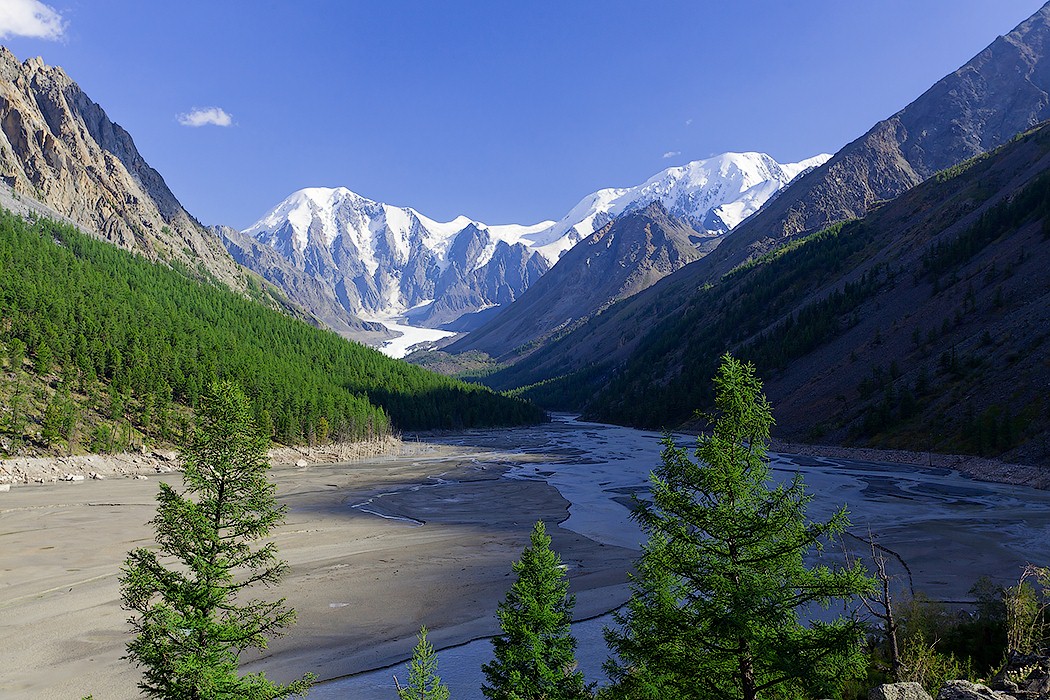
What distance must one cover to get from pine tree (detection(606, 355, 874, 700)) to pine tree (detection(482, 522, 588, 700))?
3.01 m

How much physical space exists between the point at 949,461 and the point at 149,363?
121 meters

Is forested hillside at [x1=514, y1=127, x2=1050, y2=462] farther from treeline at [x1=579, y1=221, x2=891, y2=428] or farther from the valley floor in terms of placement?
the valley floor

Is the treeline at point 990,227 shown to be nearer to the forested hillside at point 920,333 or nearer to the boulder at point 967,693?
the forested hillside at point 920,333

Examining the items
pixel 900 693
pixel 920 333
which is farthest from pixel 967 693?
pixel 920 333

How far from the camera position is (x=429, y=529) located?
45656 millimetres

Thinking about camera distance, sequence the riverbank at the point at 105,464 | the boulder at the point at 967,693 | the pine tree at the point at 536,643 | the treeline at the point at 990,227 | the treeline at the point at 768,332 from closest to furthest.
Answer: the boulder at the point at 967,693
the pine tree at the point at 536,643
the riverbank at the point at 105,464
the treeline at the point at 990,227
the treeline at the point at 768,332

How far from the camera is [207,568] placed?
1276cm

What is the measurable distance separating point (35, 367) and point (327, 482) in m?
51.8

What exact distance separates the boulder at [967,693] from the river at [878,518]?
11.5 meters

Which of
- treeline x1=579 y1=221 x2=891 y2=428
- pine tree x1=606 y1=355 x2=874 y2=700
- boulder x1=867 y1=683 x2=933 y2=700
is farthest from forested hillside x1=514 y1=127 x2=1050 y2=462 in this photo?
pine tree x1=606 y1=355 x2=874 y2=700

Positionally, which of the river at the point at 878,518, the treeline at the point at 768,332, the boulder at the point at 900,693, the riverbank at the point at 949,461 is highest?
the treeline at the point at 768,332

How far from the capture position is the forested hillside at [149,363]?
82.8 m

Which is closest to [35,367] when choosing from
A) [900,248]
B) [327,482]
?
[327,482]

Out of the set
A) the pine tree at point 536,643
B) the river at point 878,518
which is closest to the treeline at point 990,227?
the river at point 878,518
